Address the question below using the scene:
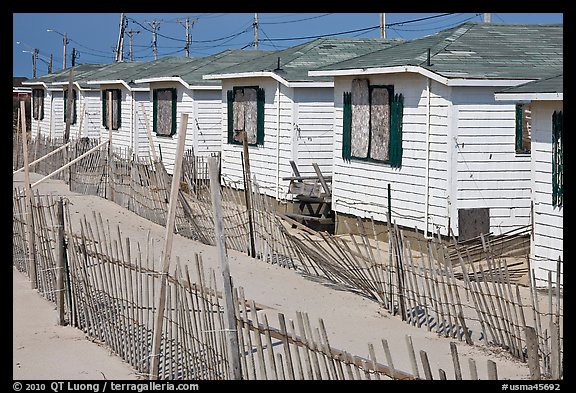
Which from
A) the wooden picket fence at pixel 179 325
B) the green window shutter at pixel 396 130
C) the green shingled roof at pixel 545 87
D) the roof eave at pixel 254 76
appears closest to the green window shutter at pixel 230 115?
the roof eave at pixel 254 76

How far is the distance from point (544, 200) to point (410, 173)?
3.93 m

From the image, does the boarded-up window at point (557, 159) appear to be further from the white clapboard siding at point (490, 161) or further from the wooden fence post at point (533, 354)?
the wooden fence post at point (533, 354)

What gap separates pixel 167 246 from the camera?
739 centimetres

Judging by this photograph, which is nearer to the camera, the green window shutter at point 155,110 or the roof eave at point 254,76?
the roof eave at point 254,76

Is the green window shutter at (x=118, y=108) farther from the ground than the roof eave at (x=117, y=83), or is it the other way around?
the roof eave at (x=117, y=83)

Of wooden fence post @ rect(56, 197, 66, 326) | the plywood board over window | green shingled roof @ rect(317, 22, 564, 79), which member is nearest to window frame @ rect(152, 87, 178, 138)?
green shingled roof @ rect(317, 22, 564, 79)

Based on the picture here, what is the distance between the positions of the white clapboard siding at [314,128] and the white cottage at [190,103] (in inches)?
201

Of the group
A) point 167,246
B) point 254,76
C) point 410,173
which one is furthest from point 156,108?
point 167,246

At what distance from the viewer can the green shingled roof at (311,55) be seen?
20.0 m

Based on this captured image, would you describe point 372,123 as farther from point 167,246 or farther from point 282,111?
point 167,246

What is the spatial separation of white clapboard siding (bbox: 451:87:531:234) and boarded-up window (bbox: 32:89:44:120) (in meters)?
29.8
